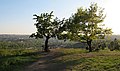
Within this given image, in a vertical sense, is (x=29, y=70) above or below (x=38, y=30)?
below

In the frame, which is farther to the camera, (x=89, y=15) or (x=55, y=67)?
(x=89, y=15)

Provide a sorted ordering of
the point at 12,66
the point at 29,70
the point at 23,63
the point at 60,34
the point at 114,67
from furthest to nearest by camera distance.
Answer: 1. the point at 60,34
2. the point at 23,63
3. the point at 12,66
4. the point at 29,70
5. the point at 114,67

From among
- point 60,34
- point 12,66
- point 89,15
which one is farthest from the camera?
point 60,34

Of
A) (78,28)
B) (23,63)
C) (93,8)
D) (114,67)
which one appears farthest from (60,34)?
(114,67)

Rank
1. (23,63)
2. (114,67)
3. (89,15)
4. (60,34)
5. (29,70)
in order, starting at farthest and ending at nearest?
1. (60,34)
2. (89,15)
3. (23,63)
4. (29,70)
5. (114,67)

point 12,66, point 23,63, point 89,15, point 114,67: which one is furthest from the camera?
point 89,15

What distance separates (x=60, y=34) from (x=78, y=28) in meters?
4.27

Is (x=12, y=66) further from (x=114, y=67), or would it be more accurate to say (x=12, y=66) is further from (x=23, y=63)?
(x=114, y=67)

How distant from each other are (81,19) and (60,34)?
5394mm

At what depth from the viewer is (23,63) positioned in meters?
33.1

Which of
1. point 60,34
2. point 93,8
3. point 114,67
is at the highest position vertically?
point 93,8

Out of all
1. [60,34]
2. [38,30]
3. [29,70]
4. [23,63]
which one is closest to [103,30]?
[60,34]

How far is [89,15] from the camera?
46.1 metres

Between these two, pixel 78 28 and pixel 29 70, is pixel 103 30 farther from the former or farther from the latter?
pixel 29 70
